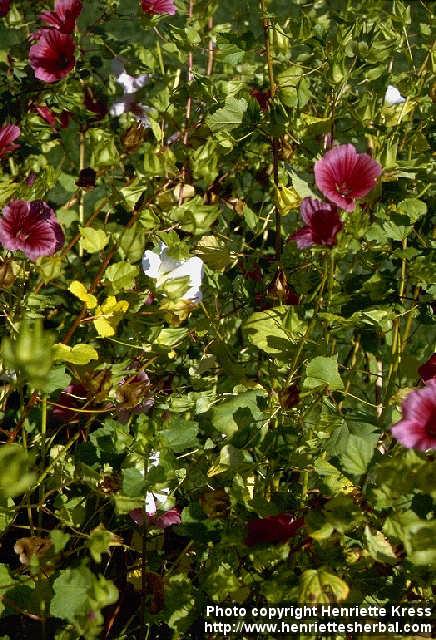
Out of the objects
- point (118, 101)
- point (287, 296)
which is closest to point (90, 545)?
point (287, 296)

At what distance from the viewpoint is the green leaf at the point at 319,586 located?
92 cm

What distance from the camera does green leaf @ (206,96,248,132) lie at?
1270 millimetres

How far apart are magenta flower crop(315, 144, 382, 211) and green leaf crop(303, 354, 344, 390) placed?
0.21m

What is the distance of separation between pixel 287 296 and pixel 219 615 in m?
0.54

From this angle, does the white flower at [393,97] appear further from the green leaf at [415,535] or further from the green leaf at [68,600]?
the green leaf at [68,600]

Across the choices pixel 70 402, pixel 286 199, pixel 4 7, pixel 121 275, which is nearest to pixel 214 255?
pixel 286 199

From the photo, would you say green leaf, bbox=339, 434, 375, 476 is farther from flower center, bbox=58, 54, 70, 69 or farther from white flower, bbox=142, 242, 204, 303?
flower center, bbox=58, 54, 70, 69

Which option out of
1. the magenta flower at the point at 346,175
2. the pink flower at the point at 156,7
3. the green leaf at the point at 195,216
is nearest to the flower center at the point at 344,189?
the magenta flower at the point at 346,175

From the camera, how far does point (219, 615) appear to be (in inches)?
45.9

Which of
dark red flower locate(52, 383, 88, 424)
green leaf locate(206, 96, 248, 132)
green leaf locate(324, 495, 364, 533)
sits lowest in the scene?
green leaf locate(324, 495, 364, 533)

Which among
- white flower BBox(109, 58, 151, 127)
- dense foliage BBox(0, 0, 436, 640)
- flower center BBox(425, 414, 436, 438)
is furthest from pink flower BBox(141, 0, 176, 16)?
flower center BBox(425, 414, 436, 438)

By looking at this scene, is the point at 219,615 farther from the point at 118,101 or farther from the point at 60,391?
the point at 118,101

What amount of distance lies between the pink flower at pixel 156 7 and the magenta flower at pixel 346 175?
54cm

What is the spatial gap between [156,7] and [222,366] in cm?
66
